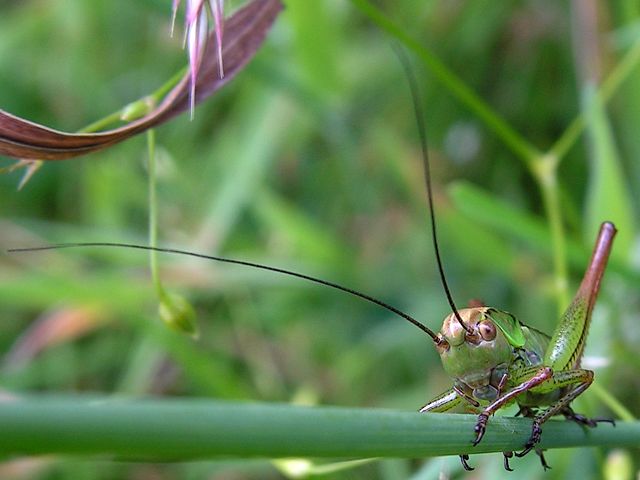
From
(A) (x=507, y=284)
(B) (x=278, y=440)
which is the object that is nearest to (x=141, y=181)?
(A) (x=507, y=284)

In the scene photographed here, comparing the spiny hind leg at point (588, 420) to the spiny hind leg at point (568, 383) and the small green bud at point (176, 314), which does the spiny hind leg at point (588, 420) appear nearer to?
the spiny hind leg at point (568, 383)

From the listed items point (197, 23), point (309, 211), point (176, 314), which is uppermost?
point (197, 23)

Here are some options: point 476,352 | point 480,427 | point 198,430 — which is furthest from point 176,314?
point 198,430

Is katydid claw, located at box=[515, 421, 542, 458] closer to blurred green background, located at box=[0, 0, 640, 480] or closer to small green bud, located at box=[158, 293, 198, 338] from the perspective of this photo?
small green bud, located at box=[158, 293, 198, 338]

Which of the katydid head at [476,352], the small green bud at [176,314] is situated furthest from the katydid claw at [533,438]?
the small green bud at [176,314]

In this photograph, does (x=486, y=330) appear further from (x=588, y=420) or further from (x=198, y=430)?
(x=198, y=430)

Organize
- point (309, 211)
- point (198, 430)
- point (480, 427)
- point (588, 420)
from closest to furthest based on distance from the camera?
point (198, 430) < point (480, 427) < point (588, 420) < point (309, 211)

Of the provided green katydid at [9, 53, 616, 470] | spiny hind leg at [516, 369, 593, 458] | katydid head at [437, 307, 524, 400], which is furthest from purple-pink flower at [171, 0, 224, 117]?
spiny hind leg at [516, 369, 593, 458]

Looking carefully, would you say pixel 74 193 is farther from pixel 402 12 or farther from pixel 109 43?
pixel 402 12
